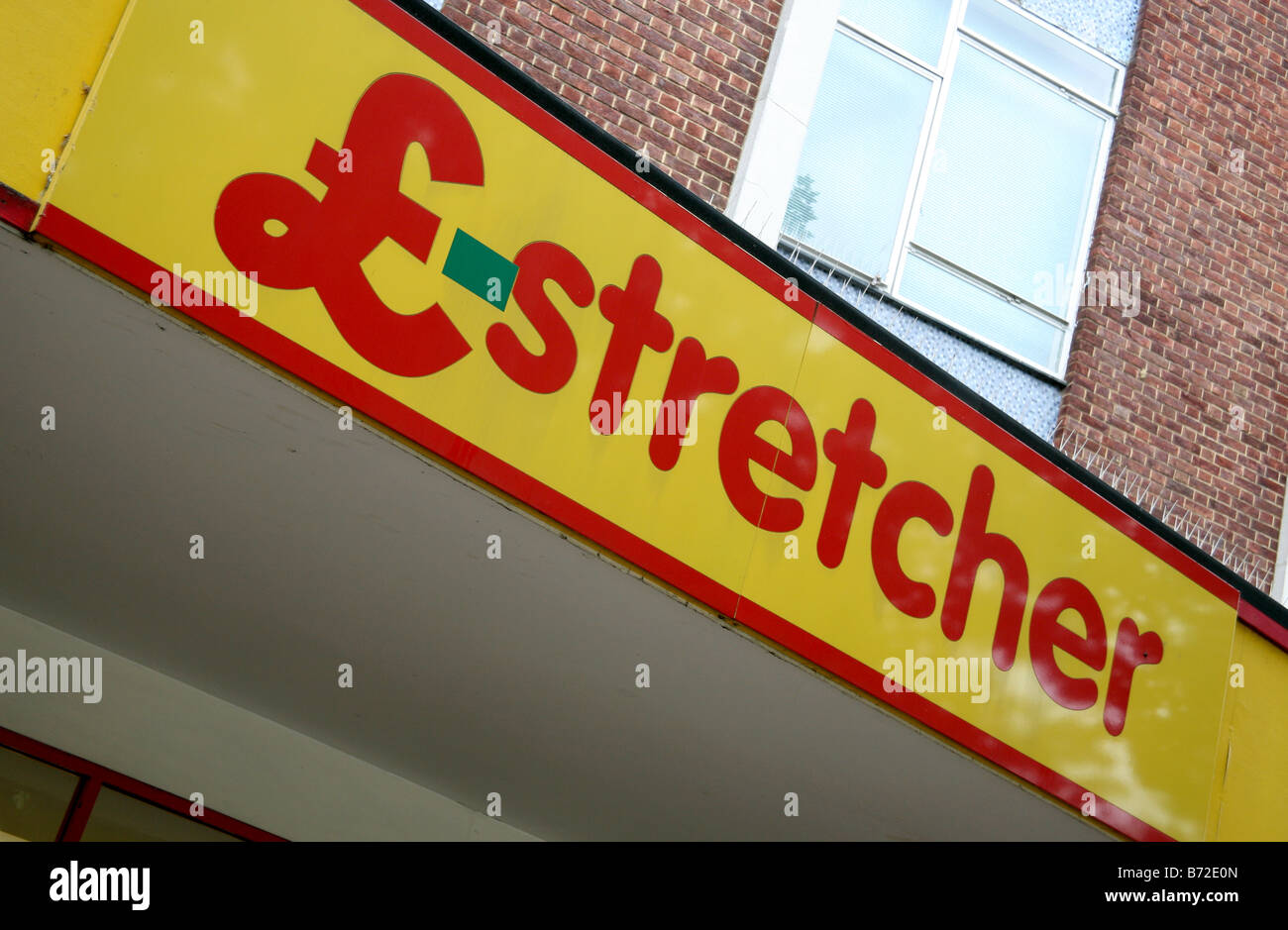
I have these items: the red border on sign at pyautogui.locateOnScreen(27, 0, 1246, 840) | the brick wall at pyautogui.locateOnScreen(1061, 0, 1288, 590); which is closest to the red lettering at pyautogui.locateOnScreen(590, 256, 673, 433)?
the red border on sign at pyautogui.locateOnScreen(27, 0, 1246, 840)

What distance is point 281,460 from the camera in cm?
431

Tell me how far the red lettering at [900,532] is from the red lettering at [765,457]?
1.38 ft

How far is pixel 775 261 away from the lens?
16.6 feet

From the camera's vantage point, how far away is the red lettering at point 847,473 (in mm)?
5152

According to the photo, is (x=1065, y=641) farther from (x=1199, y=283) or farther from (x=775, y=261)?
(x=1199, y=283)

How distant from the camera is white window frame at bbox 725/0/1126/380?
24.0 ft

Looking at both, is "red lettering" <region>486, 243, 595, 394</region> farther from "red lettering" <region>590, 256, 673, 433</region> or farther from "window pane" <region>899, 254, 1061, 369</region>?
"window pane" <region>899, 254, 1061, 369</region>

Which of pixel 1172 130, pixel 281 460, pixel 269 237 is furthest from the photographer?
pixel 1172 130

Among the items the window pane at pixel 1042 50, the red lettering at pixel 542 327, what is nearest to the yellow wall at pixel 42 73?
the red lettering at pixel 542 327

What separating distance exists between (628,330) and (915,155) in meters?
4.24

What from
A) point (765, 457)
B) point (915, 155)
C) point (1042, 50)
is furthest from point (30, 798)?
point (1042, 50)
